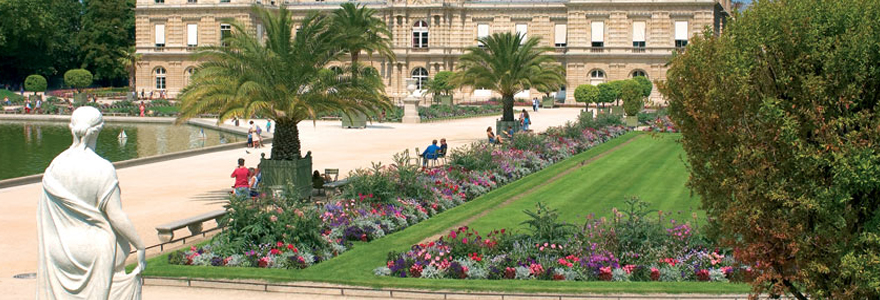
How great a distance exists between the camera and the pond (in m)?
34.5

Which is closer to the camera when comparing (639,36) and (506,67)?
(506,67)

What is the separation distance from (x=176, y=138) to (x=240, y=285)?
109ft

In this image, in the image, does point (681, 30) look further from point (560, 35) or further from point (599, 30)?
point (560, 35)

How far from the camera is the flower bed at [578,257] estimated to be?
15.2m

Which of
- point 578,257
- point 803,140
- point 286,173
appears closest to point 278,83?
point 286,173

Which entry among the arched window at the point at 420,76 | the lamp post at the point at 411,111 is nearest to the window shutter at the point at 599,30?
the arched window at the point at 420,76

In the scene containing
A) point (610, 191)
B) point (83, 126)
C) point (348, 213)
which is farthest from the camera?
point (610, 191)

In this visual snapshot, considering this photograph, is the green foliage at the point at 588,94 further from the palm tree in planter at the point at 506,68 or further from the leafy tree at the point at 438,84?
the palm tree in planter at the point at 506,68

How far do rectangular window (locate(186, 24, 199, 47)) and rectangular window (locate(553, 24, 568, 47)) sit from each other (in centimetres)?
3219

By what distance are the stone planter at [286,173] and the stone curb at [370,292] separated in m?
8.90

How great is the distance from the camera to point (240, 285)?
48.0ft

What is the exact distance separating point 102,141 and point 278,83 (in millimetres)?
23111

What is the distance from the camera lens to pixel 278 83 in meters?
24.1

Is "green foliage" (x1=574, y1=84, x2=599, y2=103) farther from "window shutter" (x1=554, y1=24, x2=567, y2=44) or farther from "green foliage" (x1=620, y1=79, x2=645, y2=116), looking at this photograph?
"window shutter" (x1=554, y1=24, x2=567, y2=44)
